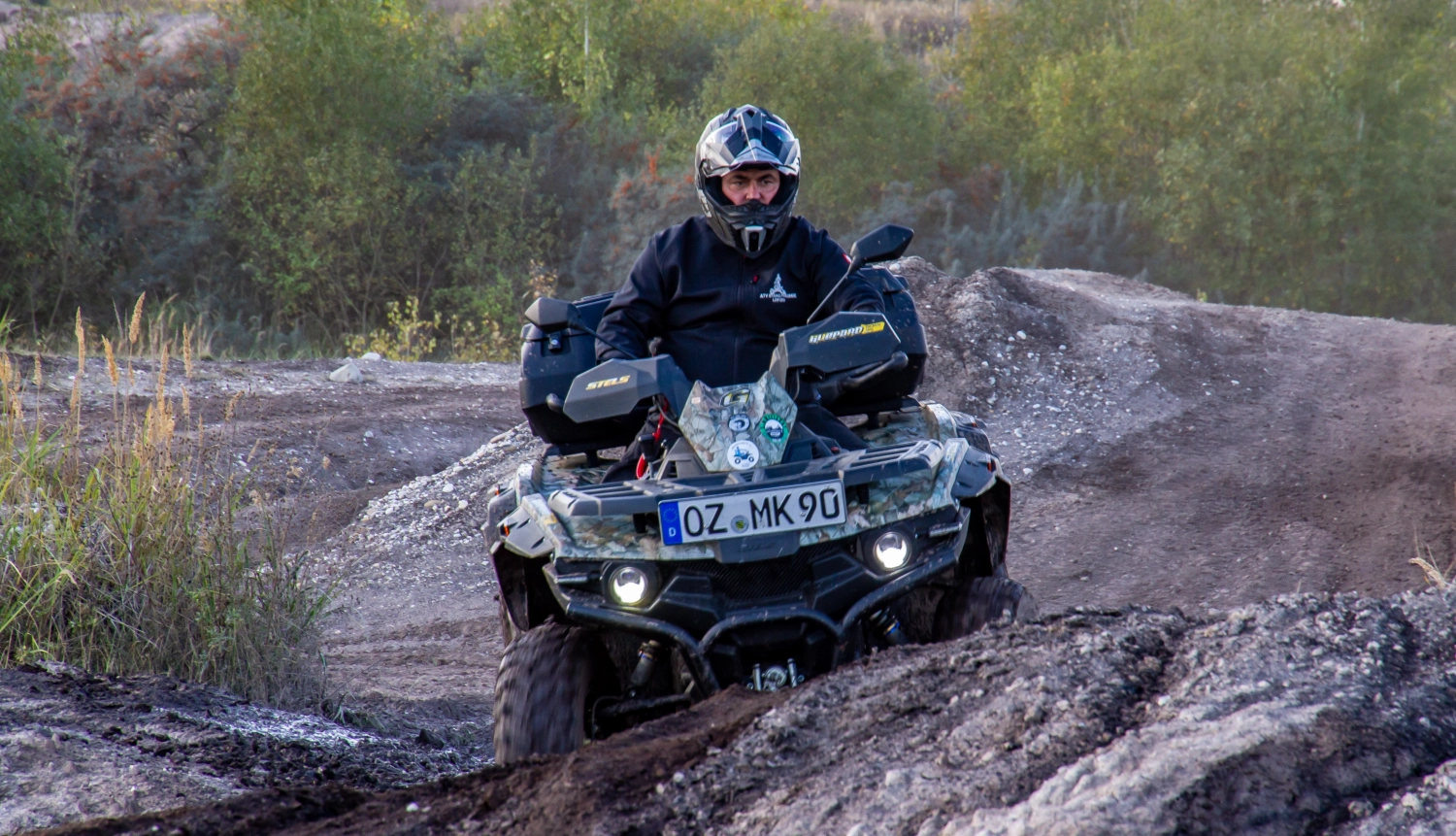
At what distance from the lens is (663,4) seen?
3322 centimetres

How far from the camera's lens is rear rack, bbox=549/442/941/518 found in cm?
402

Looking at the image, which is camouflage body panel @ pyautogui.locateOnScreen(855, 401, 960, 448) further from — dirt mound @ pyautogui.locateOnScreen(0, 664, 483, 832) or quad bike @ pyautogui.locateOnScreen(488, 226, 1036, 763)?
dirt mound @ pyautogui.locateOnScreen(0, 664, 483, 832)

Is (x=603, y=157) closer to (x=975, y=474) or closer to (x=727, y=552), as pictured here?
(x=975, y=474)

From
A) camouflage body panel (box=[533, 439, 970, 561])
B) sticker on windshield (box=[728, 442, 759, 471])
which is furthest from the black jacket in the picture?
camouflage body panel (box=[533, 439, 970, 561])

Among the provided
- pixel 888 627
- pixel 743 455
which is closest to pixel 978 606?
pixel 888 627

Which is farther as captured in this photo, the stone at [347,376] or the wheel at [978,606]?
the stone at [347,376]

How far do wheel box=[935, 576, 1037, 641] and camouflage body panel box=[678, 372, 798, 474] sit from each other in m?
0.84

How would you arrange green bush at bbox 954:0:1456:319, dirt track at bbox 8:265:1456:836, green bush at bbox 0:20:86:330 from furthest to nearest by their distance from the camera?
green bush at bbox 954:0:1456:319, green bush at bbox 0:20:86:330, dirt track at bbox 8:265:1456:836

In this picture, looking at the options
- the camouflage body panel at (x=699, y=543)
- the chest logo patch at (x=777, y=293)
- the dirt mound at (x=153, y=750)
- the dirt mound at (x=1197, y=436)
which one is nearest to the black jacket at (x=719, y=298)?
the chest logo patch at (x=777, y=293)

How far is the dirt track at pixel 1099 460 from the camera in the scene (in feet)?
26.9

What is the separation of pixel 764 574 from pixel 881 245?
50.6 inches

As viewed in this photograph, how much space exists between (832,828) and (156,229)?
2375 cm

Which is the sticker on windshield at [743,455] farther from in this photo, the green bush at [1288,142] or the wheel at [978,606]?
the green bush at [1288,142]

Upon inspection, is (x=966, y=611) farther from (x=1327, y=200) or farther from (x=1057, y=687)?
(x=1327, y=200)
